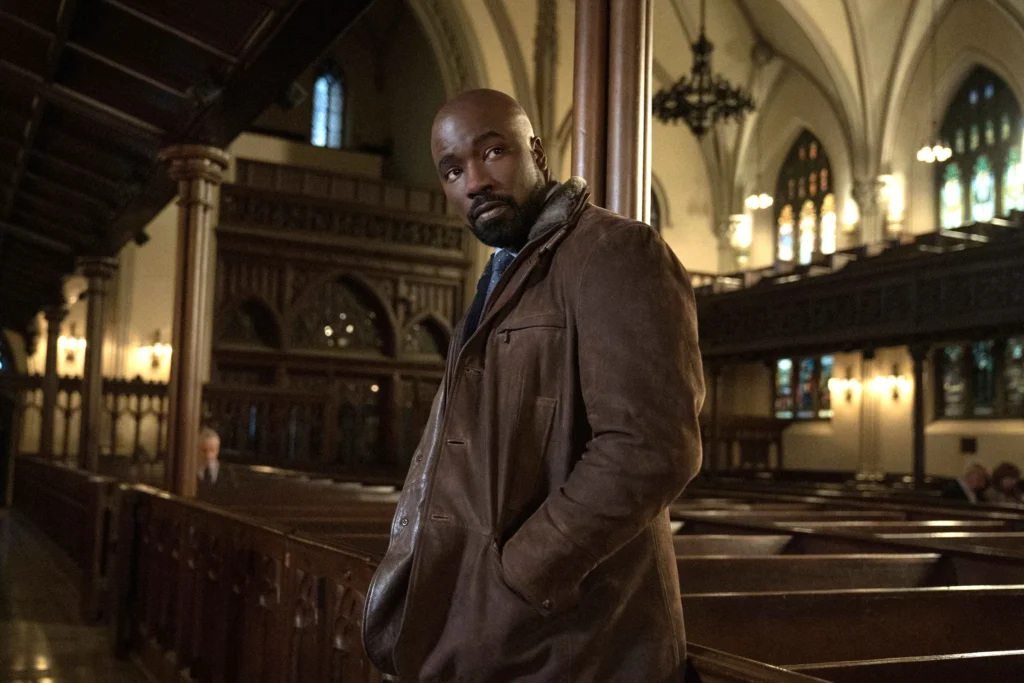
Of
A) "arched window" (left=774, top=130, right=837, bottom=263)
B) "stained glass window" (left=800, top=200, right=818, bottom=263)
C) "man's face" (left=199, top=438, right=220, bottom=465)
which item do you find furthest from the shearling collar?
"stained glass window" (left=800, top=200, right=818, bottom=263)

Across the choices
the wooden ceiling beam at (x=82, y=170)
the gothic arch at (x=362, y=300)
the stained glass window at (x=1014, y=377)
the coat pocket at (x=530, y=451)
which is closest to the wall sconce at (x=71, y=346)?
the gothic arch at (x=362, y=300)

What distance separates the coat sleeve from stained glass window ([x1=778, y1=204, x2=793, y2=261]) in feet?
64.8

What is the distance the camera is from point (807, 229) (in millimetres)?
19844

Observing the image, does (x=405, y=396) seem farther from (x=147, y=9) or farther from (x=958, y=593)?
(x=958, y=593)

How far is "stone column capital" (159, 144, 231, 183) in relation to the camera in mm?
6156

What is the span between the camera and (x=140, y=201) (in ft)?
26.7

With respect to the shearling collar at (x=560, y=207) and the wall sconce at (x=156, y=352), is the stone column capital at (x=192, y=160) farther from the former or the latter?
the wall sconce at (x=156, y=352)

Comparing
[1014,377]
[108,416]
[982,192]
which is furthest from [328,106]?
[1014,377]

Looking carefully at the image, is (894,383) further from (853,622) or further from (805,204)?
(853,622)

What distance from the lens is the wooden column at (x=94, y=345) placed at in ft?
35.4

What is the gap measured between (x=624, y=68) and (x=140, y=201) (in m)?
6.65

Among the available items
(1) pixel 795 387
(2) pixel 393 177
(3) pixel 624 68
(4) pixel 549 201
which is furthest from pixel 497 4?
(4) pixel 549 201

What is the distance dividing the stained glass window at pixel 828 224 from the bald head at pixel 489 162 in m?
18.6

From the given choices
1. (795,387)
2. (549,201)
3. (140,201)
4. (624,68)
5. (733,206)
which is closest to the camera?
(549,201)
